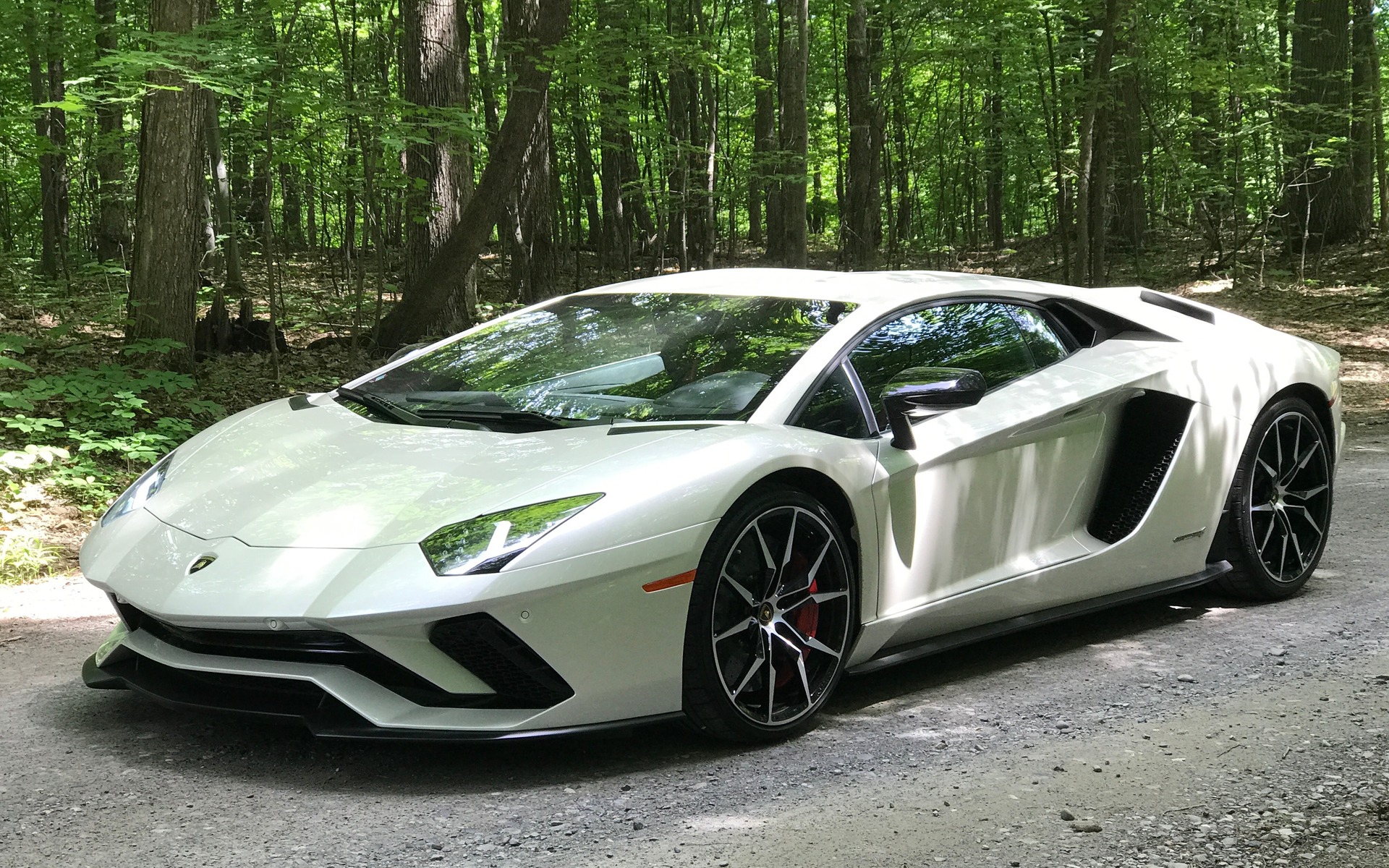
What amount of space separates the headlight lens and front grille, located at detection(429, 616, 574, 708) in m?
1.39

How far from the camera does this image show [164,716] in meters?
3.42

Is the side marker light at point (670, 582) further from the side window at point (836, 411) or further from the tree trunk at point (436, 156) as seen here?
the tree trunk at point (436, 156)

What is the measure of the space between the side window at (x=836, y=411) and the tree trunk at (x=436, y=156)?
7.43 meters

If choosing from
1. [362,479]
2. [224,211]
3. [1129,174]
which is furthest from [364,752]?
[1129,174]

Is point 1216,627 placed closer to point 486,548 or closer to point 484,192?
point 486,548

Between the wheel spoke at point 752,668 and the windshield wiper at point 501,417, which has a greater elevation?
the windshield wiper at point 501,417

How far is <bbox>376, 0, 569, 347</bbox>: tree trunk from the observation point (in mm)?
9625

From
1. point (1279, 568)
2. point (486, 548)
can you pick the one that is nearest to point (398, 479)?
point (486, 548)

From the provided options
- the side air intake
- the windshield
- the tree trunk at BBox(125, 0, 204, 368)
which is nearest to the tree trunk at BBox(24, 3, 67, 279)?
the tree trunk at BBox(125, 0, 204, 368)

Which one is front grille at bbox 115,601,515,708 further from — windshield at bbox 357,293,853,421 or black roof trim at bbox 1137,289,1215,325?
black roof trim at bbox 1137,289,1215,325

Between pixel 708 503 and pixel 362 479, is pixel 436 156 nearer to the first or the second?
pixel 362 479

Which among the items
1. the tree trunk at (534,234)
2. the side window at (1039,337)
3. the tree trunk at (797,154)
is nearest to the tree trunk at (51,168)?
the tree trunk at (534,234)

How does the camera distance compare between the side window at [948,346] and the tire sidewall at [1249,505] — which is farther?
the tire sidewall at [1249,505]

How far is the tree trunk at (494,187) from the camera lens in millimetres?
9625
